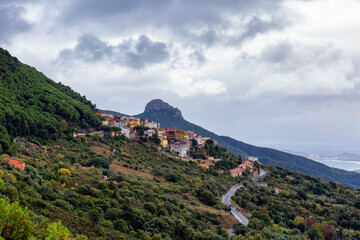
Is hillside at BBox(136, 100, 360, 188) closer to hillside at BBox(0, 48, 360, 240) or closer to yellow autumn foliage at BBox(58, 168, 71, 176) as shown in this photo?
hillside at BBox(0, 48, 360, 240)

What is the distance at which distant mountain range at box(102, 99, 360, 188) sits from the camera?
483ft

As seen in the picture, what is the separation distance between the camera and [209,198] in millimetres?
35969

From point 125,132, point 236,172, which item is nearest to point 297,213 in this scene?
point 236,172

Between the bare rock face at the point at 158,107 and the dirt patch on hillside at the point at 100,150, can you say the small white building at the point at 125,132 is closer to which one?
the dirt patch on hillside at the point at 100,150

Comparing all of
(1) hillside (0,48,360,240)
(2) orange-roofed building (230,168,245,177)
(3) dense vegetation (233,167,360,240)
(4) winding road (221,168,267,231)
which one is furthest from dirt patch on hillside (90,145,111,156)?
(2) orange-roofed building (230,168,245,177)

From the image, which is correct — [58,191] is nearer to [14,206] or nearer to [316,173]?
[14,206]

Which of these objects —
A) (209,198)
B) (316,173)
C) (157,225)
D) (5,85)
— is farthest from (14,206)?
(316,173)

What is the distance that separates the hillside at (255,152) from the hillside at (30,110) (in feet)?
344

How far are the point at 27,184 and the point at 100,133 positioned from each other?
37847 millimetres

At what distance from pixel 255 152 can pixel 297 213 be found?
142122 mm

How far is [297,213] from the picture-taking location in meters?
42.4

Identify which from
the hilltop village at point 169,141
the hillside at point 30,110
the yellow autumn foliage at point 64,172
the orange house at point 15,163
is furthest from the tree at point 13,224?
the hilltop village at point 169,141

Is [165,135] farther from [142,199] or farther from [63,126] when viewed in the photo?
Answer: [142,199]

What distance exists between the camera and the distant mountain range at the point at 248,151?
14712 centimetres
